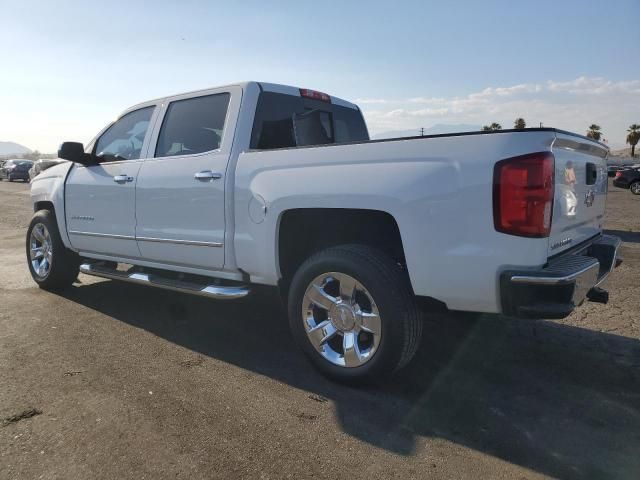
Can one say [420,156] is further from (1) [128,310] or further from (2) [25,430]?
(1) [128,310]

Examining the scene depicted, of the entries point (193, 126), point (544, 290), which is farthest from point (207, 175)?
point (544, 290)

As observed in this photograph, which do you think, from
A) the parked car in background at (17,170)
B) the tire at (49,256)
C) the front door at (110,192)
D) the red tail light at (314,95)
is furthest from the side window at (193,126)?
the parked car in background at (17,170)

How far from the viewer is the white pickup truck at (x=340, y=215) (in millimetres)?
2551

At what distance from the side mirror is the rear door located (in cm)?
102

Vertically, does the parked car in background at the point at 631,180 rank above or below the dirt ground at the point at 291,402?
above

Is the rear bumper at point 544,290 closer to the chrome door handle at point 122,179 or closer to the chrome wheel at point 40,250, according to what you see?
the chrome door handle at point 122,179

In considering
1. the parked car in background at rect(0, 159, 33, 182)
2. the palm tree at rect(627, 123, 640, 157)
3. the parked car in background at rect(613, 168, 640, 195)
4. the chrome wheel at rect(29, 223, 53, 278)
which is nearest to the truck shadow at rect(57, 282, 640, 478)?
the chrome wheel at rect(29, 223, 53, 278)

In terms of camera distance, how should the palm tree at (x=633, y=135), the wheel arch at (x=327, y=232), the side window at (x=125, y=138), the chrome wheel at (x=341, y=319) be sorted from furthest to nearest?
the palm tree at (x=633, y=135)
the side window at (x=125, y=138)
the wheel arch at (x=327, y=232)
the chrome wheel at (x=341, y=319)

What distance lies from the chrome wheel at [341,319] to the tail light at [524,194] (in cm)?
93

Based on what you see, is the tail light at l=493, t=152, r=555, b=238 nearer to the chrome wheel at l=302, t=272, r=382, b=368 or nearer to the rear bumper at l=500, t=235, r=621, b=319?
the rear bumper at l=500, t=235, r=621, b=319

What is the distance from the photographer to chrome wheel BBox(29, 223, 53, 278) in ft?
18.5

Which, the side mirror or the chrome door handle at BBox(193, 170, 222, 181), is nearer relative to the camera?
the chrome door handle at BBox(193, 170, 222, 181)

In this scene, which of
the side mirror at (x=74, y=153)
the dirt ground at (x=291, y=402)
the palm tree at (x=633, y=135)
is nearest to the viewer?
the dirt ground at (x=291, y=402)

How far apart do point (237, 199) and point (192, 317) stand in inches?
66.4
